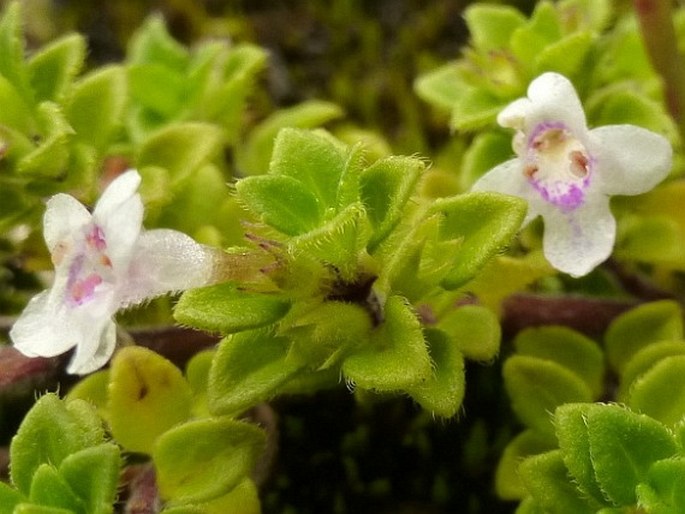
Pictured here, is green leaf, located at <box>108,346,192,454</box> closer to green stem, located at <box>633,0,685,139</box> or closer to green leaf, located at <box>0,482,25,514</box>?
green leaf, located at <box>0,482,25,514</box>

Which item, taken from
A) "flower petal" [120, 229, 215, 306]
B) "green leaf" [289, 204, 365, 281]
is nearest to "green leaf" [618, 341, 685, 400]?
"green leaf" [289, 204, 365, 281]

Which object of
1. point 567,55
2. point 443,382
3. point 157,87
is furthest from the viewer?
point 157,87

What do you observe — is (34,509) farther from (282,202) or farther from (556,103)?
(556,103)

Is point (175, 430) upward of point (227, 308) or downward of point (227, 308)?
downward

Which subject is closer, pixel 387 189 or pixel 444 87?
pixel 387 189

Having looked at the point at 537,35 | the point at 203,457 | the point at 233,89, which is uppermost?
the point at 537,35

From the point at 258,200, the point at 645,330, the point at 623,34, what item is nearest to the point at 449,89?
the point at 623,34

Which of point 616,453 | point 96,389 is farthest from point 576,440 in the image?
point 96,389
